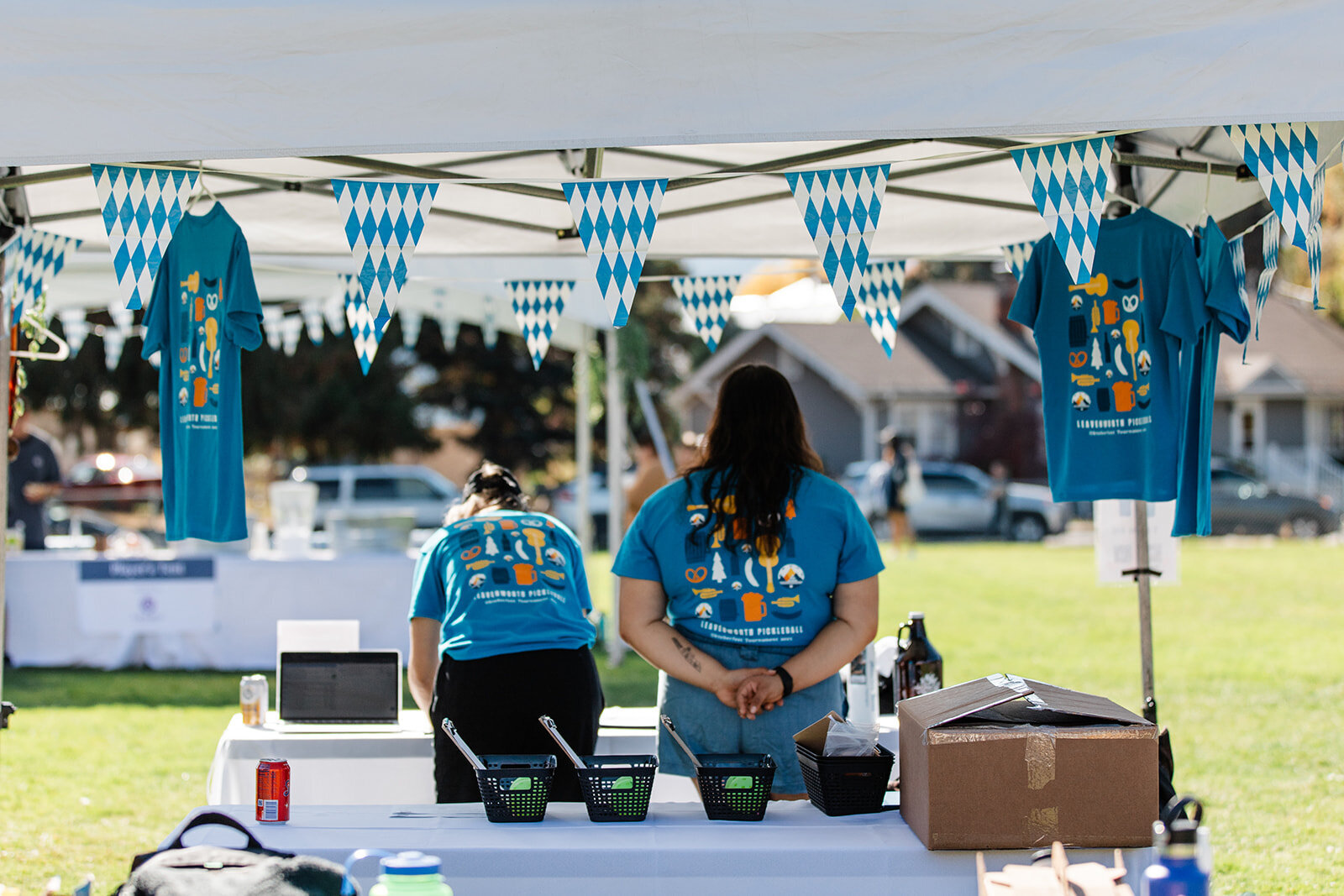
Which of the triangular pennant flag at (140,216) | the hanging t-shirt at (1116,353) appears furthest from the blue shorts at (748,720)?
the triangular pennant flag at (140,216)

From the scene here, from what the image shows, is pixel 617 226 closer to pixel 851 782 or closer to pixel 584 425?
pixel 851 782

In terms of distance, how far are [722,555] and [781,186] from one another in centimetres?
185

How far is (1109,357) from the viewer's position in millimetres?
3670

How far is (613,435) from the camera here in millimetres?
7629

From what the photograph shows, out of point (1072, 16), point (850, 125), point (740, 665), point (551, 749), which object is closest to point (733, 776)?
point (740, 665)

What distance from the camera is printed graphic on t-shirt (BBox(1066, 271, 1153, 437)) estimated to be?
3.62 meters

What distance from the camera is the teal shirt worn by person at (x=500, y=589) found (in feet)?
10.6

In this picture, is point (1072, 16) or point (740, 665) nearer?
point (1072, 16)

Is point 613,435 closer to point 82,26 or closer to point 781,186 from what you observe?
point 781,186

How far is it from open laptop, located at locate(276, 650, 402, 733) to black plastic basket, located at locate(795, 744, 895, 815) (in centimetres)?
172

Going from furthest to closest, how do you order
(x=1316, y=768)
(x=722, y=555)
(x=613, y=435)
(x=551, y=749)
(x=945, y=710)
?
(x=613, y=435) < (x=1316, y=768) < (x=551, y=749) < (x=722, y=555) < (x=945, y=710)

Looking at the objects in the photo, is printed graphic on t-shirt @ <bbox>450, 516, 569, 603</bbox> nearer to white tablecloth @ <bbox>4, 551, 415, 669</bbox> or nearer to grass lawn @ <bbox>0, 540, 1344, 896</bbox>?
grass lawn @ <bbox>0, 540, 1344, 896</bbox>

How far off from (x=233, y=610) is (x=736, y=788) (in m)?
6.29

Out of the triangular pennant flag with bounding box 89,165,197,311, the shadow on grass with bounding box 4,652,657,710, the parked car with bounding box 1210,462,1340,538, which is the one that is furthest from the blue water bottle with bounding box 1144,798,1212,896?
the parked car with bounding box 1210,462,1340,538
